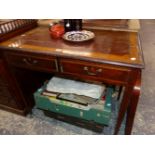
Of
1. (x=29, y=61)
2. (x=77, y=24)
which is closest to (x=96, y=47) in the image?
(x=77, y=24)

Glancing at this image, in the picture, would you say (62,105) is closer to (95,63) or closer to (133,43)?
(95,63)

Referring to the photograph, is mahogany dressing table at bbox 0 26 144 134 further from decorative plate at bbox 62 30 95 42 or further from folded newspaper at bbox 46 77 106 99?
folded newspaper at bbox 46 77 106 99

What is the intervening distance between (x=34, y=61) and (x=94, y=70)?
0.41 m

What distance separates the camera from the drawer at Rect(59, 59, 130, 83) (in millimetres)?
788

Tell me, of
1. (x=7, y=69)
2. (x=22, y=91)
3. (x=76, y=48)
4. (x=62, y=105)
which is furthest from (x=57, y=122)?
(x=76, y=48)

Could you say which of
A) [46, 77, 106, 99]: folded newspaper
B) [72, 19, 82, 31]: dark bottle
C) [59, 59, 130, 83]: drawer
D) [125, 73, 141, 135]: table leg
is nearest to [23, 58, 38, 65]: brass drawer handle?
[59, 59, 130, 83]: drawer

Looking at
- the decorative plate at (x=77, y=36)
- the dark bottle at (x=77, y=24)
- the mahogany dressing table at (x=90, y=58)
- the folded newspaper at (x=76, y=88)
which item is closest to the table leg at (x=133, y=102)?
the mahogany dressing table at (x=90, y=58)

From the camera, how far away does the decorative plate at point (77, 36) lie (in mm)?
1005

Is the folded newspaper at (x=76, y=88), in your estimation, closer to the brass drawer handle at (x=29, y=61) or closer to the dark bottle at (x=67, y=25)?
the brass drawer handle at (x=29, y=61)

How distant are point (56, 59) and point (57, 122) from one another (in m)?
0.72

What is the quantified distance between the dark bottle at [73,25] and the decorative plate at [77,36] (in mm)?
66

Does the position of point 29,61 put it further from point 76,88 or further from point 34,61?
point 76,88

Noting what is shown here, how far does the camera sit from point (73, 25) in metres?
1.14

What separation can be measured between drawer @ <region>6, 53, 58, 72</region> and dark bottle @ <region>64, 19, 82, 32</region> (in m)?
0.38
